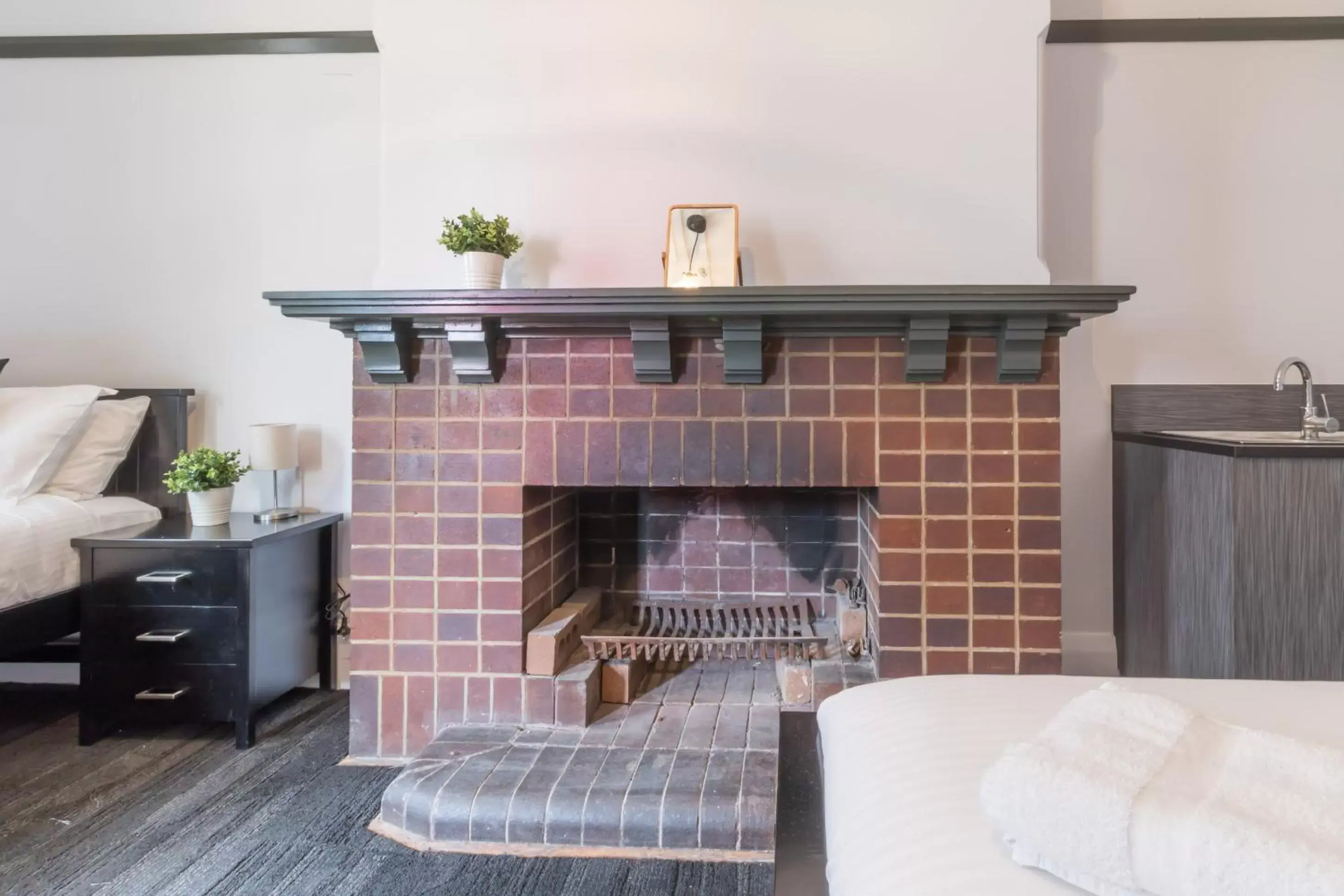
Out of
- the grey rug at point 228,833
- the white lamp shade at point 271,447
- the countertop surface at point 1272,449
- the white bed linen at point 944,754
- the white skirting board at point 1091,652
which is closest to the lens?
the white bed linen at point 944,754

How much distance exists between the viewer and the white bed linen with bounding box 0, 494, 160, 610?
194 centimetres

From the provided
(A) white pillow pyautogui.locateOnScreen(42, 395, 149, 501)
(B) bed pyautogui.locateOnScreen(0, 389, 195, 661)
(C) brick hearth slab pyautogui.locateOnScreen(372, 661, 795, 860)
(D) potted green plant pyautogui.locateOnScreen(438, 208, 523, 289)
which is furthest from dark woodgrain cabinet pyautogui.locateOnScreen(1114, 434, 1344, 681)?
(A) white pillow pyautogui.locateOnScreen(42, 395, 149, 501)

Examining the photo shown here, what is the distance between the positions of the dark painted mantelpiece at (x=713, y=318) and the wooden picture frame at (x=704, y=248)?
0.14 m

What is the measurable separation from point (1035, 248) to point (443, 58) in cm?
174

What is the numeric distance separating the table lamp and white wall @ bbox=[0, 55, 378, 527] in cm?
17

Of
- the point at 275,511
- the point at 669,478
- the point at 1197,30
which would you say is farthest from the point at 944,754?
the point at 1197,30

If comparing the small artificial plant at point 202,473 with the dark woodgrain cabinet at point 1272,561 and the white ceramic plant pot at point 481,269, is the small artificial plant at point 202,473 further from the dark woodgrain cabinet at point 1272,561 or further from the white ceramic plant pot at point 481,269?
the dark woodgrain cabinet at point 1272,561

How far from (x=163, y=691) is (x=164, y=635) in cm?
17

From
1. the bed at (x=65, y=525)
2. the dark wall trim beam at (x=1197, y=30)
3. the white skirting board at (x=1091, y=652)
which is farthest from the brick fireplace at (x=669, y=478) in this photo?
the dark wall trim beam at (x=1197, y=30)

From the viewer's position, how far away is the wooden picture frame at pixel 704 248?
6.23 ft

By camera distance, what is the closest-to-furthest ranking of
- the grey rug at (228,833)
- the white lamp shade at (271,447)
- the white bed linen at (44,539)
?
the grey rug at (228,833)
the white bed linen at (44,539)
the white lamp shade at (271,447)

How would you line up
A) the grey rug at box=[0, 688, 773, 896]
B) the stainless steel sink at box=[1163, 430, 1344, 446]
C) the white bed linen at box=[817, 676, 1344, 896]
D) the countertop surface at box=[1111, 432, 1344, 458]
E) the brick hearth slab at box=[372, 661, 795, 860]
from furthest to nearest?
the stainless steel sink at box=[1163, 430, 1344, 446]
the countertop surface at box=[1111, 432, 1344, 458]
the brick hearth slab at box=[372, 661, 795, 860]
the grey rug at box=[0, 688, 773, 896]
the white bed linen at box=[817, 676, 1344, 896]

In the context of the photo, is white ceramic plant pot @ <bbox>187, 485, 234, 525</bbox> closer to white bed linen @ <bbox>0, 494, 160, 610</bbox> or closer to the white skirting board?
white bed linen @ <bbox>0, 494, 160, 610</bbox>

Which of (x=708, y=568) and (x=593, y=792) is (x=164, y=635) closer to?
(x=593, y=792)
